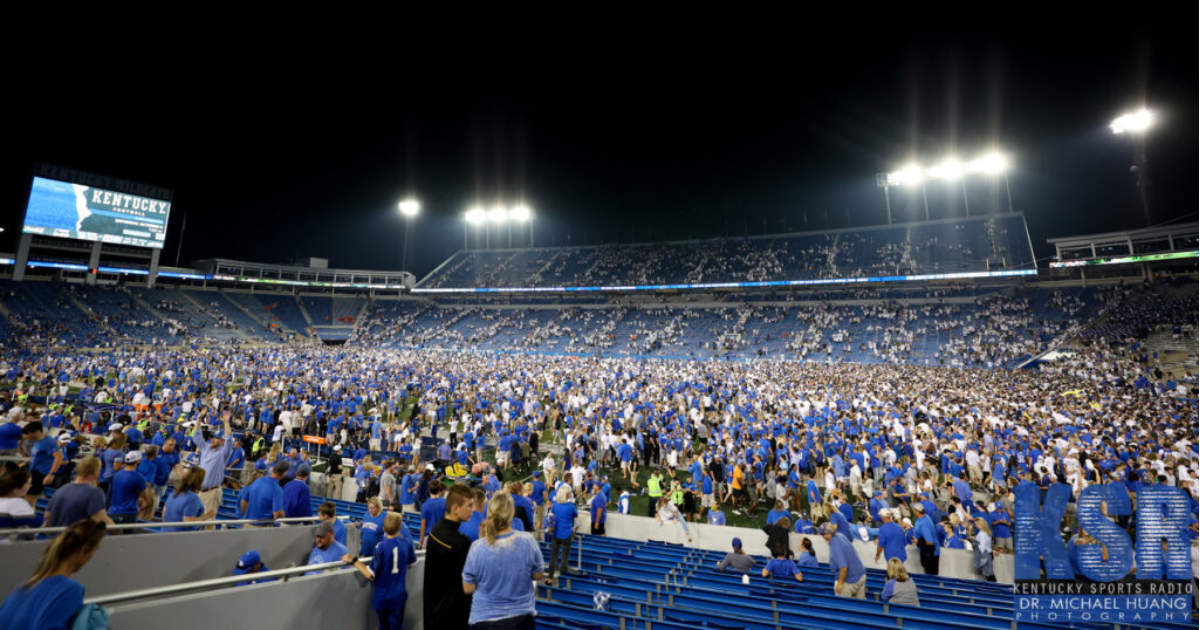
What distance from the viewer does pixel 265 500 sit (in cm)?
497

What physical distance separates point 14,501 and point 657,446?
12.3 m

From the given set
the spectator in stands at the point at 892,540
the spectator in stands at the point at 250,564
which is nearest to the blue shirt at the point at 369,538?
the spectator in stands at the point at 250,564

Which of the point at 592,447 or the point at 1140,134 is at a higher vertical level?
the point at 1140,134

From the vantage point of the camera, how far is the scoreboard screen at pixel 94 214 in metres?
37.2

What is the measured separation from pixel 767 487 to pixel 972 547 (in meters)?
3.96

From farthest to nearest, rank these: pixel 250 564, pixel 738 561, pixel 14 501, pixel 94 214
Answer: pixel 94 214, pixel 738 561, pixel 250 564, pixel 14 501

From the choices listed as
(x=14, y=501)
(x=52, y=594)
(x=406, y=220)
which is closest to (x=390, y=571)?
(x=52, y=594)

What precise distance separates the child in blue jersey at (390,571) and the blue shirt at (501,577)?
1090 millimetres

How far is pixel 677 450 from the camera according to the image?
1327cm

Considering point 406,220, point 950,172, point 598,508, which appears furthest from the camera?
point 406,220

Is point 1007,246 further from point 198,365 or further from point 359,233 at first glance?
point 359,233

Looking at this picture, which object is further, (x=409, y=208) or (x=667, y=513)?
(x=409, y=208)

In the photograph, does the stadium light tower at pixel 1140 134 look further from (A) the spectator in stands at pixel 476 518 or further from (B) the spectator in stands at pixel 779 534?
(A) the spectator in stands at pixel 476 518

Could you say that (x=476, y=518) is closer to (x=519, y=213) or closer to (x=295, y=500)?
(x=295, y=500)
